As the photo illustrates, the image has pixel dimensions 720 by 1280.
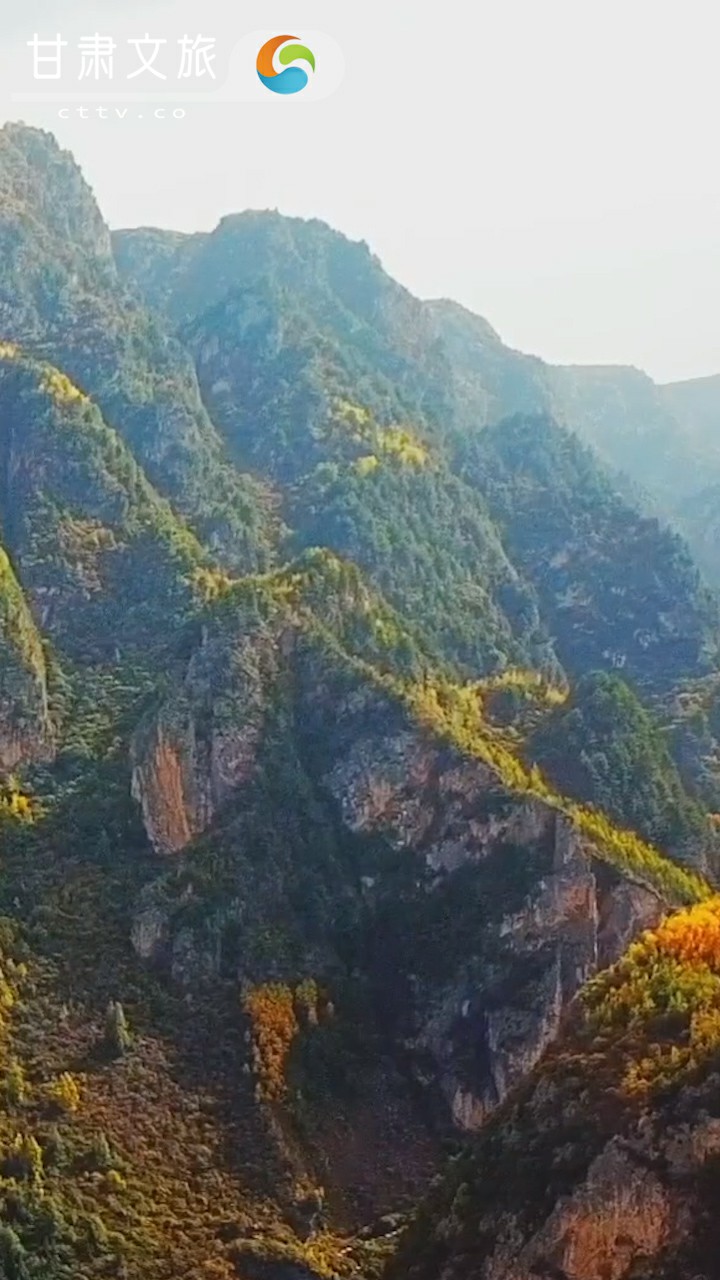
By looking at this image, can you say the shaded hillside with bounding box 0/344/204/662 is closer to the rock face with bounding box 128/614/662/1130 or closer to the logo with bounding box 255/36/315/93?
the rock face with bounding box 128/614/662/1130

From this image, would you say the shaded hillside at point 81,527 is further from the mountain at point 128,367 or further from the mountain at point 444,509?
the mountain at point 444,509

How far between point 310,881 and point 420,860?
7646 mm

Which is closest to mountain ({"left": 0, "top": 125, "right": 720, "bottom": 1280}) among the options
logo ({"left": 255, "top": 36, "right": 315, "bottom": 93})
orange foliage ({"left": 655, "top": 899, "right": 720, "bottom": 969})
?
orange foliage ({"left": 655, "top": 899, "right": 720, "bottom": 969})

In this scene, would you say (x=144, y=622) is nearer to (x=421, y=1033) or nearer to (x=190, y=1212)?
(x=421, y=1033)

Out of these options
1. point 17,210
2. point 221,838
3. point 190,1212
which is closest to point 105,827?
point 221,838

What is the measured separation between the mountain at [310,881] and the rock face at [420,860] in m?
0.24

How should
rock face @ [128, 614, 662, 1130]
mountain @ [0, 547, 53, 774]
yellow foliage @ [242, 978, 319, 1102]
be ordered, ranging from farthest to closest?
mountain @ [0, 547, 53, 774] → rock face @ [128, 614, 662, 1130] → yellow foliage @ [242, 978, 319, 1102]

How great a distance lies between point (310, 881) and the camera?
277ft

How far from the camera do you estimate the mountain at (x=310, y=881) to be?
4725cm

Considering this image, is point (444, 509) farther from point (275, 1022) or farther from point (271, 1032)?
point (271, 1032)

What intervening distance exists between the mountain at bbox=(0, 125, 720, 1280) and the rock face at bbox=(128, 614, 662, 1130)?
9.3 inches

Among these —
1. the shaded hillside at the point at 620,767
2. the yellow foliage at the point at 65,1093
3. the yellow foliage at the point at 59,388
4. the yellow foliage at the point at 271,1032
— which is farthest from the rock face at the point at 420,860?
the yellow foliage at the point at 59,388

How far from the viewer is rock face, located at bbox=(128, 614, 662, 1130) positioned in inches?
3019

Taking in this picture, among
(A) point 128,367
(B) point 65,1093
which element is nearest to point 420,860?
(B) point 65,1093
